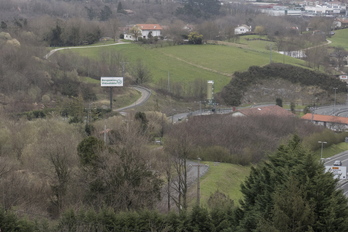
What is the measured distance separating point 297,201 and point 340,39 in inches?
4287

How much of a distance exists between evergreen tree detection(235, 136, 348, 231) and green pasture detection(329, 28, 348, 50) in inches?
3671

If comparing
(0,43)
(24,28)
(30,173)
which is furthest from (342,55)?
(30,173)

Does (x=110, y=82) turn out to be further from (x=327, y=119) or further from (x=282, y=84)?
(x=282, y=84)

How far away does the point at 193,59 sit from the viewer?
79250 mm

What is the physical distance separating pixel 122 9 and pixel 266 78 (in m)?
70.7

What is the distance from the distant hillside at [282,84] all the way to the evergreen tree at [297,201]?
170 feet

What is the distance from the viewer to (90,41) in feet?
268

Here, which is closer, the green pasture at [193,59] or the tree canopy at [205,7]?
the green pasture at [193,59]

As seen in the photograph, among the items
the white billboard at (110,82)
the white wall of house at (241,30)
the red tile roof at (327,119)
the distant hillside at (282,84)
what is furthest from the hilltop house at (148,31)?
the red tile roof at (327,119)

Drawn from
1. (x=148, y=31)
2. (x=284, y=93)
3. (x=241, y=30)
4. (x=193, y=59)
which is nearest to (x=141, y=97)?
(x=193, y=59)

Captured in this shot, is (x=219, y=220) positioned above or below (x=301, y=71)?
above

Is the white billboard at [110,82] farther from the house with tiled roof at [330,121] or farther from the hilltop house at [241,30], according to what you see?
the hilltop house at [241,30]

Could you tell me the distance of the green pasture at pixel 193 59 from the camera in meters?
72.8

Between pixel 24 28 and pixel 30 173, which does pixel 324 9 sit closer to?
pixel 24 28
